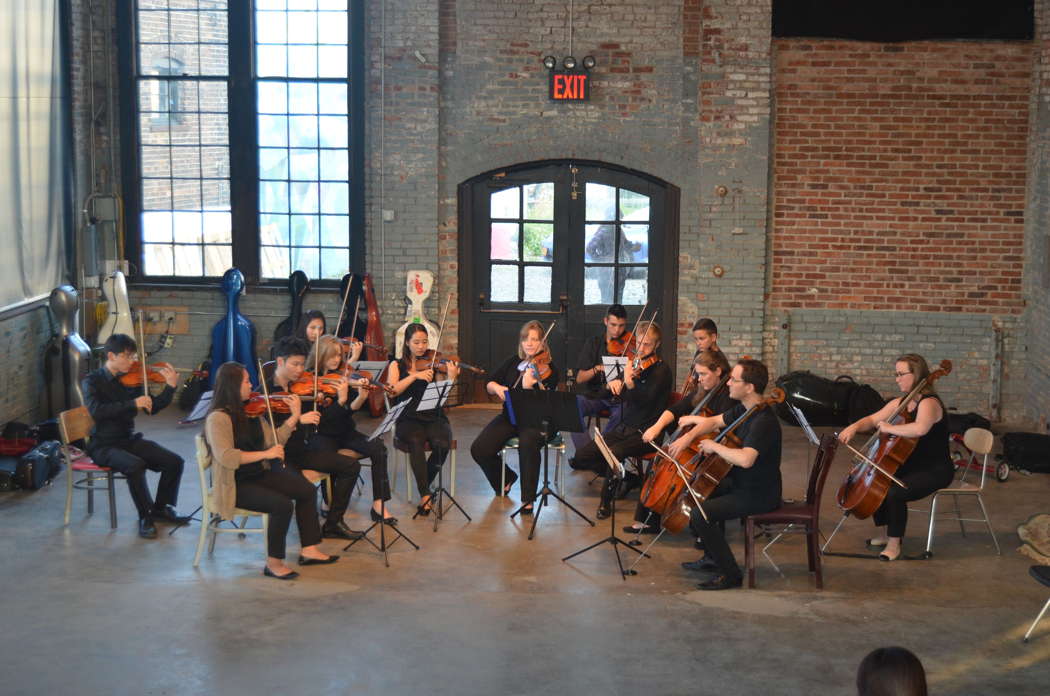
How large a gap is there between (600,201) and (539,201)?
522mm

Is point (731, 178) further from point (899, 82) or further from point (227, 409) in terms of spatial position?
point (227, 409)

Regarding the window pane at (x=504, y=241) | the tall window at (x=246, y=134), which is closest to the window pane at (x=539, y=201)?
the window pane at (x=504, y=241)

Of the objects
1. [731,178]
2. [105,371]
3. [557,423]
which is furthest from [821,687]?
[731,178]

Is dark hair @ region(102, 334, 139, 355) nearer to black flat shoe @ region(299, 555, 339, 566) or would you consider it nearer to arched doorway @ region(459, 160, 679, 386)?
black flat shoe @ region(299, 555, 339, 566)

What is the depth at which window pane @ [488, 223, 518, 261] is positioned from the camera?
11.2m

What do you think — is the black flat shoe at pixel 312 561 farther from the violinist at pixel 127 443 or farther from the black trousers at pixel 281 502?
the violinist at pixel 127 443

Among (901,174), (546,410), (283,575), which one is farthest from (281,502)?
(901,174)

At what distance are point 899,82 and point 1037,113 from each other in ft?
3.71

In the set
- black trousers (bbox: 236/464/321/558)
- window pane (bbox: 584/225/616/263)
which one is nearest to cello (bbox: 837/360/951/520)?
black trousers (bbox: 236/464/321/558)

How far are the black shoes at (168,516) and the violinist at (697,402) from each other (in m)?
2.69

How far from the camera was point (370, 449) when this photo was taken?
797 centimetres

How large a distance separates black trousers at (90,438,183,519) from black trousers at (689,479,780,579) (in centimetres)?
320

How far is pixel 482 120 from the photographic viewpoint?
1095cm

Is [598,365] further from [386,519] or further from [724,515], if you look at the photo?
[724,515]
